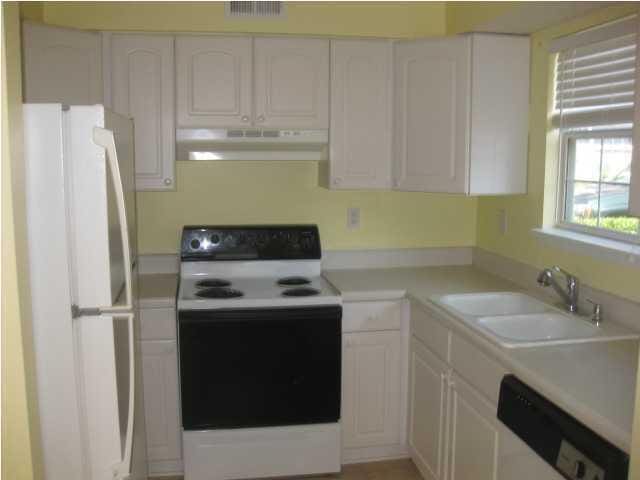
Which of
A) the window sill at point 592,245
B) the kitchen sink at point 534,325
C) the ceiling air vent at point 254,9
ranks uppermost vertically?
the ceiling air vent at point 254,9

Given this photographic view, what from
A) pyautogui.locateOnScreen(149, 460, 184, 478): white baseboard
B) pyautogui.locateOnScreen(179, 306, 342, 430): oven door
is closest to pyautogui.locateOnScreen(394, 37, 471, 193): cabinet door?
pyautogui.locateOnScreen(179, 306, 342, 430): oven door

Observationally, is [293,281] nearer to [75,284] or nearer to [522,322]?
[522,322]

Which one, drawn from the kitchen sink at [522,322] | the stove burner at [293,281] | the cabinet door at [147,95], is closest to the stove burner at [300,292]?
the stove burner at [293,281]

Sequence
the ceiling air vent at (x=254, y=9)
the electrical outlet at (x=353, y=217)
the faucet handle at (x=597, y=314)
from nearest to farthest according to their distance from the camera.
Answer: the faucet handle at (x=597, y=314) < the ceiling air vent at (x=254, y=9) < the electrical outlet at (x=353, y=217)

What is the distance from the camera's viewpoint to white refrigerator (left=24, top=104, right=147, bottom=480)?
5.91 feet

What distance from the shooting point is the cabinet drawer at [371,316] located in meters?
3.10

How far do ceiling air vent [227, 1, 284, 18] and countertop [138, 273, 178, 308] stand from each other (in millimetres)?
1398

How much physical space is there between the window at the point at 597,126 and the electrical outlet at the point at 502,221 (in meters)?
0.41

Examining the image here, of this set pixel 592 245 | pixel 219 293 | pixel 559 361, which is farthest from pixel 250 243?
pixel 559 361

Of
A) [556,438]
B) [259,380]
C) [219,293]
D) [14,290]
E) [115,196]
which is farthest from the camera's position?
[219,293]

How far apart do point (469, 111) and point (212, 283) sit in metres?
1.50

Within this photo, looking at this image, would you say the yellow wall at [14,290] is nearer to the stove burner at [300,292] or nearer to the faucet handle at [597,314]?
the stove burner at [300,292]

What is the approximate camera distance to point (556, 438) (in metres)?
1.78

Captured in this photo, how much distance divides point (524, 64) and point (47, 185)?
7.39 feet
